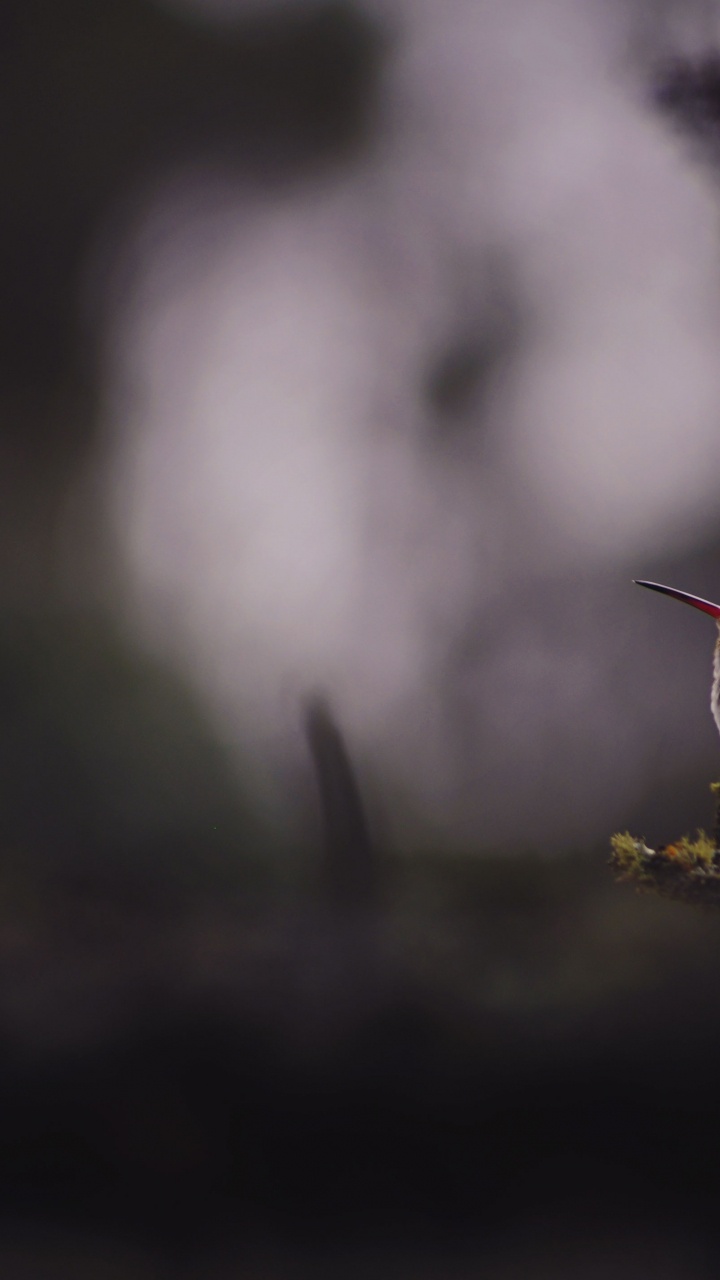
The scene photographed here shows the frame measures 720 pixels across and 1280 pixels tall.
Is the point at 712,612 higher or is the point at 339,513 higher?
the point at 339,513

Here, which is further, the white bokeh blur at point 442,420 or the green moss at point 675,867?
the white bokeh blur at point 442,420

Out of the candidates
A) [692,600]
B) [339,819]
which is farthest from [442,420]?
[339,819]

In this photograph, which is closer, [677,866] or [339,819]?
[677,866]

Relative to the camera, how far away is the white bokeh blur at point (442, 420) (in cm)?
127

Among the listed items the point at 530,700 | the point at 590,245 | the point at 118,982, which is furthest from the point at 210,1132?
the point at 590,245

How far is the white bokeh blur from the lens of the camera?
127 cm

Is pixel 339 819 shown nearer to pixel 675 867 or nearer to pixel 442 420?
pixel 675 867

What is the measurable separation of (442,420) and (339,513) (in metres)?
0.20

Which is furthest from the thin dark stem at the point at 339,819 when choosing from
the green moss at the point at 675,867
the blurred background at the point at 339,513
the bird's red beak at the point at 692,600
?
the bird's red beak at the point at 692,600

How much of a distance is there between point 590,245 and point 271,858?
0.98 m

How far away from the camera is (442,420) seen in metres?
1.30

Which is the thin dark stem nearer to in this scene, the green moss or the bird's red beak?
the green moss

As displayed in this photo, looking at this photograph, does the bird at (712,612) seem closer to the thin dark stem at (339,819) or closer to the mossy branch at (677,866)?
the mossy branch at (677,866)

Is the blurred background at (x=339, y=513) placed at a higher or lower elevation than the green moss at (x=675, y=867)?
higher
